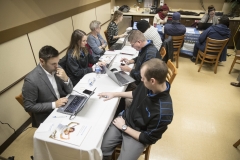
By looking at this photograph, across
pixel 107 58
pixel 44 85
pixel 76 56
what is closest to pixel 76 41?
pixel 76 56

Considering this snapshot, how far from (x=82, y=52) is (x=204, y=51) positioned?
2669 mm

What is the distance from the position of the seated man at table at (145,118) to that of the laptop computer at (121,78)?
1.10 feet

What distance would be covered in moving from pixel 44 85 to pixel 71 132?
0.58 m

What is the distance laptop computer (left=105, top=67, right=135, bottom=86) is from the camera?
1824mm

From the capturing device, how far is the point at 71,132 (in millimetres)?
1229

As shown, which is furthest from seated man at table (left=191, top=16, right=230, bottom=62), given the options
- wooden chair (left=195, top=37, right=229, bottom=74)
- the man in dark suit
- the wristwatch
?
the man in dark suit

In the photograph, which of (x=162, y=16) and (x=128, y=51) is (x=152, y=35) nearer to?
(x=128, y=51)

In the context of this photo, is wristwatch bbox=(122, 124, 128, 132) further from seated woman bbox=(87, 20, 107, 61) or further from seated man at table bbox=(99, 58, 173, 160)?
seated woman bbox=(87, 20, 107, 61)

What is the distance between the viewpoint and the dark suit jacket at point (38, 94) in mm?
1442

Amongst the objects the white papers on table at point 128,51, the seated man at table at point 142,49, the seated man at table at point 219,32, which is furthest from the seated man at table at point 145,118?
the seated man at table at point 219,32

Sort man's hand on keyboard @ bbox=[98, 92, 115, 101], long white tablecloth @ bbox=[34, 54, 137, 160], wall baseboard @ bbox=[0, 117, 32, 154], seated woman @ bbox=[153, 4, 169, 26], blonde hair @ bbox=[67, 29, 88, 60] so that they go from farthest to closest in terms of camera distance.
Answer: seated woman @ bbox=[153, 4, 169, 26] < blonde hair @ bbox=[67, 29, 88, 60] < wall baseboard @ bbox=[0, 117, 32, 154] < man's hand on keyboard @ bbox=[98, 92, 115, 101] < long white tablecloth @ bbox=[34, 54, 137, 160]

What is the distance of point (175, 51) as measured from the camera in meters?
3.65

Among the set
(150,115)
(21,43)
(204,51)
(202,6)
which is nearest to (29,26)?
(21,43)

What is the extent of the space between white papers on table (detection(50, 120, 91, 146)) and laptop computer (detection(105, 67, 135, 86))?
69 centimetres
